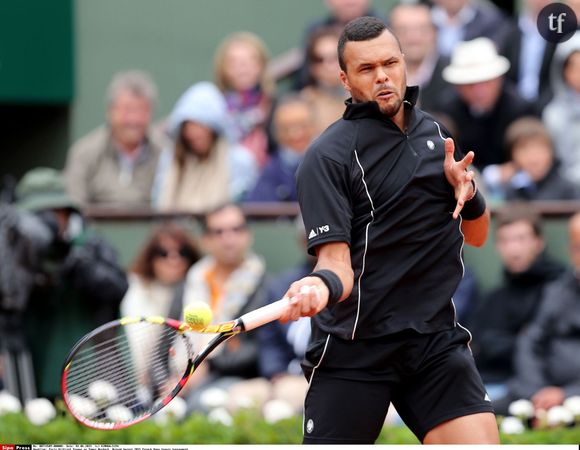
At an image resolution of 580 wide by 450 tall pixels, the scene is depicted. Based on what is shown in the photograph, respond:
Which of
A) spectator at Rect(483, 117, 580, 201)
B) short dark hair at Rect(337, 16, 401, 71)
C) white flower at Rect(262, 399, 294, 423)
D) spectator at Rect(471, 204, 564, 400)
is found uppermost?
short dark hair at Rect(337, 16, 401, 71)

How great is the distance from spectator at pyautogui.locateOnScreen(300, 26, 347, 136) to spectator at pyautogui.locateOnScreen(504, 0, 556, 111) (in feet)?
3.64

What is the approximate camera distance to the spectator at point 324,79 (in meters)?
8.98

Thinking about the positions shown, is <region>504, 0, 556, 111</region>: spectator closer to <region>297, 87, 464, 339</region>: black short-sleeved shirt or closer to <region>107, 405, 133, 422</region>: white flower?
<region>107, 405, 133, 422</region>: white flower

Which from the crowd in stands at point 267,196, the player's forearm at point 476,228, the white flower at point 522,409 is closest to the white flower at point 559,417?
the white flower at point 522,409

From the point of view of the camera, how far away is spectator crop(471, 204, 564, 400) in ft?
26.1

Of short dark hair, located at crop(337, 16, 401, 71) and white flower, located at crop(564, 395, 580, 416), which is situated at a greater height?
short dark hair, located at crop(337, 16, 401, 71)

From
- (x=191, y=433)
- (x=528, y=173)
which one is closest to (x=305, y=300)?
(x=191, y=433)

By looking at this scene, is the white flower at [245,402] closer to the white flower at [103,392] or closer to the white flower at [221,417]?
the white flower at [221,417]

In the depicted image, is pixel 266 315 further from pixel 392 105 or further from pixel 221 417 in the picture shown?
pixel 221 417

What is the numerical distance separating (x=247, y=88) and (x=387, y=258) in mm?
4768

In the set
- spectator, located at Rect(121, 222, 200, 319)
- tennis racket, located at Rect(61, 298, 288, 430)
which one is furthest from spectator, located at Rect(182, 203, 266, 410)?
tennis racket, located at Rect(61, 298, 288, 430)

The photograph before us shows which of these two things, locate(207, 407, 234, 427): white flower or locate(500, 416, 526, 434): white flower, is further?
locate(207, 407, 234, 427): white flower

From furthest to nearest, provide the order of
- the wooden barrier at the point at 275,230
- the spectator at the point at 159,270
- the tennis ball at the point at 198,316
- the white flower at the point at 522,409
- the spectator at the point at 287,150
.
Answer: the spectator at the point at 287,150 < the spectator at the point at 159,270 < the wooden barrier at the point at 275,230 < the white flower at the point at 522,409 < the tennis ball at the point at 198,316

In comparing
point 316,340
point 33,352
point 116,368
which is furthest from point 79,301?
point 316,340
